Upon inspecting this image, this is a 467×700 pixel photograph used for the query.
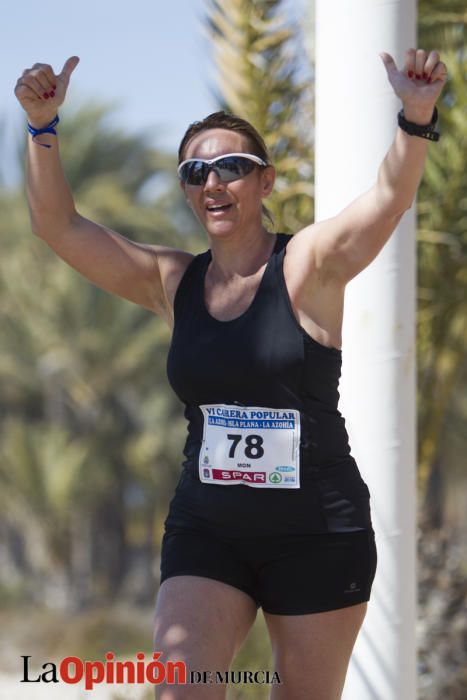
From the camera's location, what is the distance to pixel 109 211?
1505 centimetres

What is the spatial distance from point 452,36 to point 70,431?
11.0 meters

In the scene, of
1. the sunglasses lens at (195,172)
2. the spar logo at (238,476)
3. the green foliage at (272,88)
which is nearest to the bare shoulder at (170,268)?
the sunglasses lens at (195,172)

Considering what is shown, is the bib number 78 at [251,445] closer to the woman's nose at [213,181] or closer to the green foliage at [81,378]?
the woman's nose at [213,181]

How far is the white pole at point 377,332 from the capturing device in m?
3.35

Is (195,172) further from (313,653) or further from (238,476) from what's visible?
(313,653)

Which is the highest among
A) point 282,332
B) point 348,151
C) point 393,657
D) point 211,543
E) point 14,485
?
point 348,151

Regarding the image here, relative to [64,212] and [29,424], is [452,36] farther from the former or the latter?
[29,424]

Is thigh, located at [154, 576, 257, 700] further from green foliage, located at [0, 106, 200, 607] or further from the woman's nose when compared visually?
green foliage, located at [0, 106, 200, 607]

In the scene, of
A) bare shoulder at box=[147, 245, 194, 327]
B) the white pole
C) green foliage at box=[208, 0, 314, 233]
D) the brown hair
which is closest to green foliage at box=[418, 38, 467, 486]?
green foliage at box=[208, 0, 314, 233]

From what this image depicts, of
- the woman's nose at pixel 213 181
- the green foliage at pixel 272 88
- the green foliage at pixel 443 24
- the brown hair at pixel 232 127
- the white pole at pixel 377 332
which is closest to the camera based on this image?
the woman's nose at pixel 213 181

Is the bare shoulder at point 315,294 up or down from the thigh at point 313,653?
up

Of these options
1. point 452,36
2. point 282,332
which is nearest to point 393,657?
point 282,332

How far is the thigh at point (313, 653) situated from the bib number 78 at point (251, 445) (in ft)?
1.27

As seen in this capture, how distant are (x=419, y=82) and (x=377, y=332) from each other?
3.61 ft
